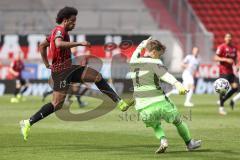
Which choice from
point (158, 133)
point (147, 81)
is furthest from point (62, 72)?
point (158, 133)

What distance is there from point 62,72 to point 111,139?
1763 mm

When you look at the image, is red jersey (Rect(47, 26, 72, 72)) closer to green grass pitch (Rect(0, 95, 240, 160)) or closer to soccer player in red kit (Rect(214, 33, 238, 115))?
green grass pitch (Rect(0, 95, 240, 160))

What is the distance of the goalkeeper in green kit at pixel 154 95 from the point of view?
11570 millimetres

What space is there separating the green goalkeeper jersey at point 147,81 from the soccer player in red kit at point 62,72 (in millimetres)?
930

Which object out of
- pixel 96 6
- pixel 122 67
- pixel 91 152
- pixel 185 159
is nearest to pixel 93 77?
pixel 91 152

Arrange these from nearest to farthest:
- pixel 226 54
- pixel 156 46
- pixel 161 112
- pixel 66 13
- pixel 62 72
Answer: pixel 161 112 → pixel 156 46 → pixel 66 13 → pixel 62 72 → pixel 226 54

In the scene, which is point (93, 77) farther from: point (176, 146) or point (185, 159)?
point (185, 159)

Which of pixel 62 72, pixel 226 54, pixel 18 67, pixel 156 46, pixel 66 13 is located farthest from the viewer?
pixel 18 67

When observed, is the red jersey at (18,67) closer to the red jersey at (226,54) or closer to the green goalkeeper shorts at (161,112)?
the red jersey at (226,54)

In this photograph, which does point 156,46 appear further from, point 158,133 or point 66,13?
point 66,13

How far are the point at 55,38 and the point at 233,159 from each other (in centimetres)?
397

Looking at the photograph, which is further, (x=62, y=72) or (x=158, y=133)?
(x=62, y=72)

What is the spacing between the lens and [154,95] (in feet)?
38.3

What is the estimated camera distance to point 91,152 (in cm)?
1196
